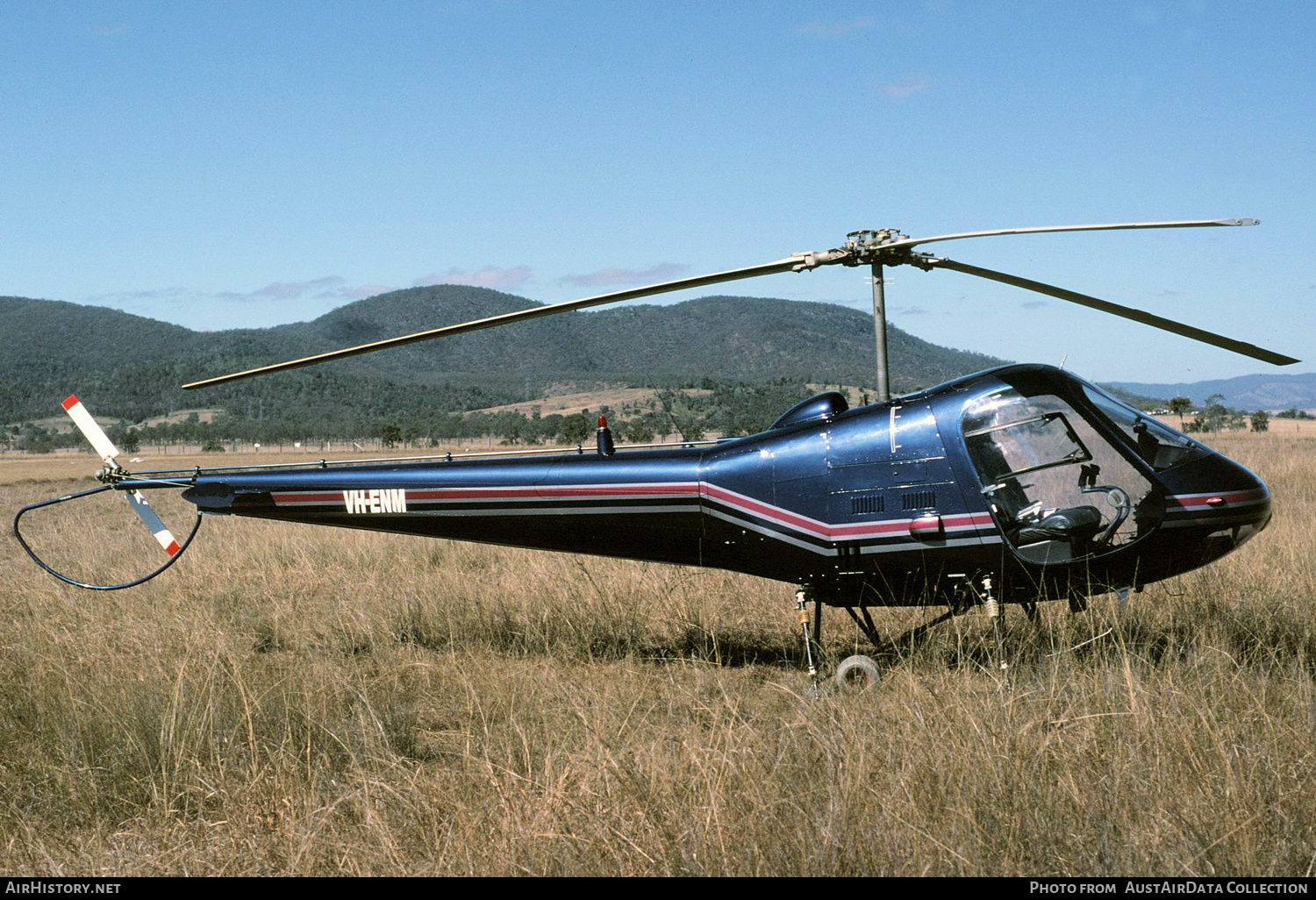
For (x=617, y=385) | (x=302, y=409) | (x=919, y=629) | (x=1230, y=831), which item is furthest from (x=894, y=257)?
(x=302, y=409)

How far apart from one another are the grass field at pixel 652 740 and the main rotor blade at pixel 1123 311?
74.2 inches

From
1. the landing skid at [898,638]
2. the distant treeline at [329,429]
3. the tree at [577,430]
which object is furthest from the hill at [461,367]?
the landing skid at [898,638]

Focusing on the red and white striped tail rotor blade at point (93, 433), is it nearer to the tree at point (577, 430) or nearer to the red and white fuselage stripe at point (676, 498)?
the red and white fuselage stripe at point (676, 498)

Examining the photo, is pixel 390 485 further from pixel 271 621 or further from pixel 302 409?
pixel 302 409

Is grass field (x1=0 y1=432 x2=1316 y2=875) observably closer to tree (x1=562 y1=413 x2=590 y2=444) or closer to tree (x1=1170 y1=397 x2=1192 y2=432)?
tree (x1=1170 y1=397 x2=1192 y2=432)

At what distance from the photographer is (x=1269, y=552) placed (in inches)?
384

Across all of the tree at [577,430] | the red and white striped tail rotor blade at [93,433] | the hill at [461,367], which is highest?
the hill at [461,367]

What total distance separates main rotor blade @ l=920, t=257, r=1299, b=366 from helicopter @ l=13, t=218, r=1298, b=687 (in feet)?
0.04

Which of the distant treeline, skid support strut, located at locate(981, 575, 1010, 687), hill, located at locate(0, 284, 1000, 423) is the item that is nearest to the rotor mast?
skid support strut, located at locate(981, 575, 1010, 687)

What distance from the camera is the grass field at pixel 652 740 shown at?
3.89 m

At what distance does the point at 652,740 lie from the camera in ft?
18.0

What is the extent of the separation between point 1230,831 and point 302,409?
493ft

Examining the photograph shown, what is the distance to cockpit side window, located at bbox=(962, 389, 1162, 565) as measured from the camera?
6.11 metres

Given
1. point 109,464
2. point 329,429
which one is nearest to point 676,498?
point 109,464
